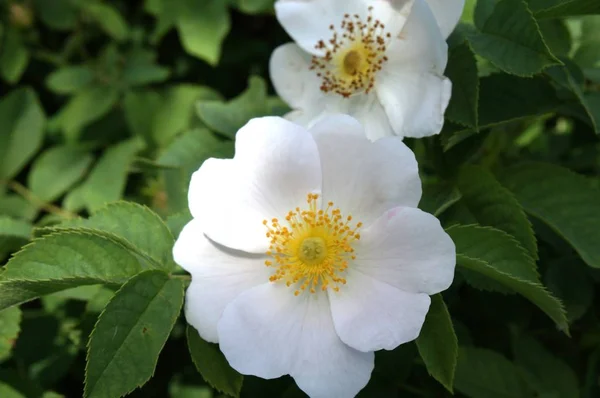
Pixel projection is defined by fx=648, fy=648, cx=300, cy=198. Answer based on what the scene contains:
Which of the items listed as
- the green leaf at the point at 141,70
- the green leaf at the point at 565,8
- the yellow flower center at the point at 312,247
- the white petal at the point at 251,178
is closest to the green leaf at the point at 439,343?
the yellow flower center at the point at 312,247

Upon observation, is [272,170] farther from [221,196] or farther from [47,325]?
[47,325]

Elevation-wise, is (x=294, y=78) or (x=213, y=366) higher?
(x=294, y=78)

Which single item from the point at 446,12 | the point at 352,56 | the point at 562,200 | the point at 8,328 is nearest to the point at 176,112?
the point at 352,56

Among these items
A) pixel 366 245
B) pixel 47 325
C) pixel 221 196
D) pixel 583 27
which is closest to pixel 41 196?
pixel 47 325

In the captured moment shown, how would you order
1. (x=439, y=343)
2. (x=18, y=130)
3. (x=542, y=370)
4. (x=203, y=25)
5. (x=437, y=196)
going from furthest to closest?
(x=203, y=25)
(x=18, y=130)
(x=542, y=370)
(x=437, y=196)
(x=439, y=343)

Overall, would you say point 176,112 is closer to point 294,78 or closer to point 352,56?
point 294,78

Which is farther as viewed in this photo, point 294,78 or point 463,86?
point 294,78
